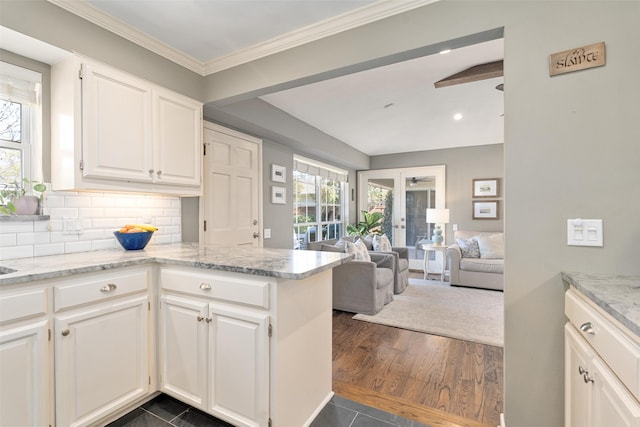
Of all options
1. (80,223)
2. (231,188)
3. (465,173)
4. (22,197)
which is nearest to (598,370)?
(80,223)

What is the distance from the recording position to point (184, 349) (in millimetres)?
1717

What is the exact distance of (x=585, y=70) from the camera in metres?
1.30

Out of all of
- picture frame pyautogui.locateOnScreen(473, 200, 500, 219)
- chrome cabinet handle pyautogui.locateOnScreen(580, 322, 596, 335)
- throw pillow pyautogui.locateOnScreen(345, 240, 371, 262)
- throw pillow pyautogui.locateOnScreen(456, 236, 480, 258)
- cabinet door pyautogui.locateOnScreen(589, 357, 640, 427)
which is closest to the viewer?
cabinet door pyautogui.locateOnScreen(589, 357, 640, 427)

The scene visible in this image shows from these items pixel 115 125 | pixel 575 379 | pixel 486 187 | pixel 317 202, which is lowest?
pixel 575 379

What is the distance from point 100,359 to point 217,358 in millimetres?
625

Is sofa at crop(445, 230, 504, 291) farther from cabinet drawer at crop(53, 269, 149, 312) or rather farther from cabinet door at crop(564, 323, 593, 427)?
cabinet drawer at crop(53, 269, 149, 312)

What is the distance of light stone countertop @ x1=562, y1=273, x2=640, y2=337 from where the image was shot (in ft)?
2.67

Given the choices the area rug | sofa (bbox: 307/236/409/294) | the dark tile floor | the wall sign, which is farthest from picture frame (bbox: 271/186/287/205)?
the wall sign

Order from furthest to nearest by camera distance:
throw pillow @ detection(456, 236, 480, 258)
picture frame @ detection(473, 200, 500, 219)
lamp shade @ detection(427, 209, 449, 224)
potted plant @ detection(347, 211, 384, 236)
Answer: potted plant @ detection(347, 211, 384, 236) < picture frame @ detection(473, 200, 500, 219) < lamp shade @ detection(427, 209, 449, 224) < throw pillow @ detection(456, 236, 480, 258)

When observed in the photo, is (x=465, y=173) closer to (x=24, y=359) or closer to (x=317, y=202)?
(x=317, y=202)

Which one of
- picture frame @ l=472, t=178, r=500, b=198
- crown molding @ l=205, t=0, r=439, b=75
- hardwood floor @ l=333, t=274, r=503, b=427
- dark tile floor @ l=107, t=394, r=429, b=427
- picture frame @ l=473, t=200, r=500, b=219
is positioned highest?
crown molding @ l=205, t=0, r=439, b=75

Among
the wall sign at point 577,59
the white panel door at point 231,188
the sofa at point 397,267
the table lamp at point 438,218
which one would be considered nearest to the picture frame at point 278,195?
the white panel door at point 231,188

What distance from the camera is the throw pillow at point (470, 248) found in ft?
15.9

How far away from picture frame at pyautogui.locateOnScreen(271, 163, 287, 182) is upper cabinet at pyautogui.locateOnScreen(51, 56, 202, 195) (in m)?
1.52
